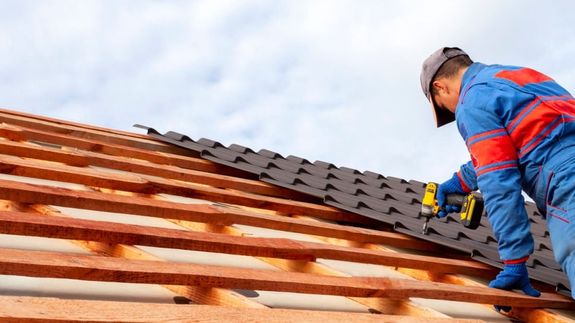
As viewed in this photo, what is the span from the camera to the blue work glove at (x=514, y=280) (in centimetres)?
322

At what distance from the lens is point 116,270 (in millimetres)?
2047

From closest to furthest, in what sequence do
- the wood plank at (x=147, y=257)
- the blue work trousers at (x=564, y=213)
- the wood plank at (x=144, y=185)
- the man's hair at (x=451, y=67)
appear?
1. the wood plank at (x=147, y=257)
2. the blue work trousers at (x=564, y=213)
3. the wood plank at (x=144, y=185)
4. the man's hair at (x=451, y=67)

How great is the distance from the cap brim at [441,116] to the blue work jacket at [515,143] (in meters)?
0.42

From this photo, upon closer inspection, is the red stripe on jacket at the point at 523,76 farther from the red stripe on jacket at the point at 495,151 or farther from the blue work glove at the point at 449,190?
the blue work glove at the point at 449,190

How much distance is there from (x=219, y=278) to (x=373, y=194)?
3270 millimetres

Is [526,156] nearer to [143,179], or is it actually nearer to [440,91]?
[440,91]

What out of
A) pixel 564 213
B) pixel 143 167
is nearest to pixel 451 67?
pixel 564 213

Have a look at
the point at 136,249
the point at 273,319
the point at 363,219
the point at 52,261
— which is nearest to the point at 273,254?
the point at 136,249

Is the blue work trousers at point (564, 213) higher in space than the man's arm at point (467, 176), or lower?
lower

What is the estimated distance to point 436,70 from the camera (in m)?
3.54

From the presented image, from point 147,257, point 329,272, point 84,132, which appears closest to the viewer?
point 147,257

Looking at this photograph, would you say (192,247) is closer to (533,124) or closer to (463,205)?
(533,124)

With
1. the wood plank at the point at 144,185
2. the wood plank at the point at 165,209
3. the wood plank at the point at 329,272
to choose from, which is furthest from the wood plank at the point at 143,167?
the wood plank at the point at 329,272

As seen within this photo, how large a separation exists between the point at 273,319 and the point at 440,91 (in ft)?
6.51
